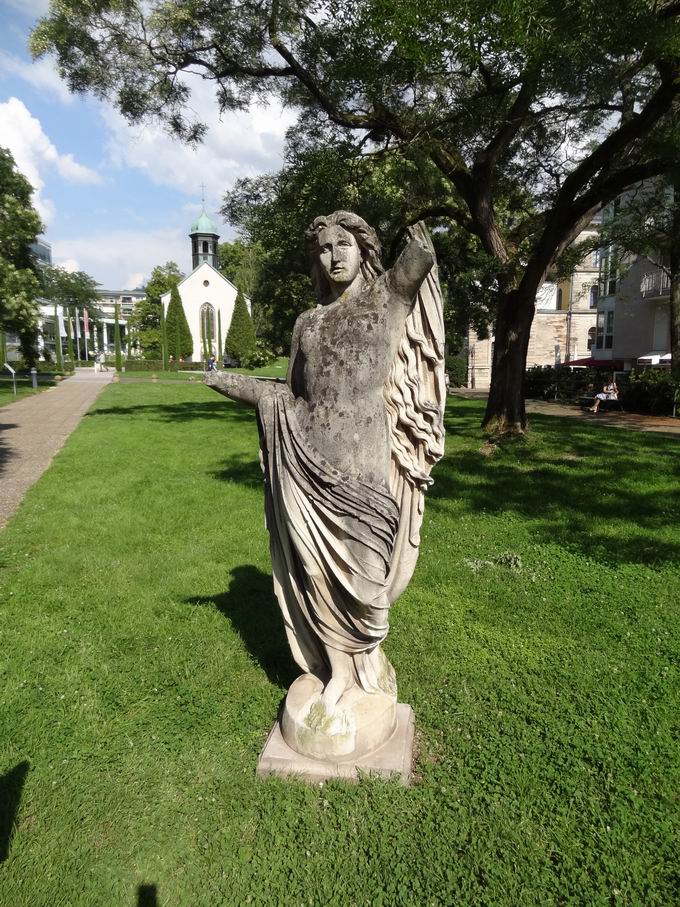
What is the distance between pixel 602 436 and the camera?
496 inches

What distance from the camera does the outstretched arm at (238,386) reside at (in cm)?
282

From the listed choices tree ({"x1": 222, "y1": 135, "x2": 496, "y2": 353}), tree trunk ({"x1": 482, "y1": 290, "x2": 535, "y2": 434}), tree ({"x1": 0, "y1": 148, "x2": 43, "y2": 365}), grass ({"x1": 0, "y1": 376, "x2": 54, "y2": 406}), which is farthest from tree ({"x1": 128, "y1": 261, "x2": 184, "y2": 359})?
tree trunk ({"x1": 482, "y1": 290, "x2": 535, "y2": 434})

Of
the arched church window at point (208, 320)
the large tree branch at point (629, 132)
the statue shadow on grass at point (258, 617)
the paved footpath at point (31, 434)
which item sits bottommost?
the statue shadow on grass at point (258, 617)

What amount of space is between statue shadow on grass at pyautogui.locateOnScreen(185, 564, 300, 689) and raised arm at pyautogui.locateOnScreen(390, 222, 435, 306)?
259 cm

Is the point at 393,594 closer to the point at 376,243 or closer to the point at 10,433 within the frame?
the point at 376,243

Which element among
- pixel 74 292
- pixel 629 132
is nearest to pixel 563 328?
pixel 629 132

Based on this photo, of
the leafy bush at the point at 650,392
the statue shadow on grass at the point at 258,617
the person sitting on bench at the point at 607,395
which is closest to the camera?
the statue shadow on grass at the point at 258,617

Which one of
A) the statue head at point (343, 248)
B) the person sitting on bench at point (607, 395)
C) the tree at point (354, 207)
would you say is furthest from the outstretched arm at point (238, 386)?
the person sitting on bench at point (607, 395)

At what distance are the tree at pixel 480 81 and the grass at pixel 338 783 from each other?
239 inches

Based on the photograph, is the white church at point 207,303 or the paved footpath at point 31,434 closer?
the paved footpath at point 31,434

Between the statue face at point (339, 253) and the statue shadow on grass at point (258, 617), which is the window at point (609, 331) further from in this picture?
the statue face at point (339, 253)

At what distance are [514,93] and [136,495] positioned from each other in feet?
35.3

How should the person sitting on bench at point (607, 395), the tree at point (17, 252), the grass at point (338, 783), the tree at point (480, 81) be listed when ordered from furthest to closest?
the tree at point (17, 252) → the person sitting on bench at point (607, 395) → the tree at point (480, 81) → the grass at point (338, 783)

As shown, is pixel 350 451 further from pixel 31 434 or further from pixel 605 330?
pixel 605 330
